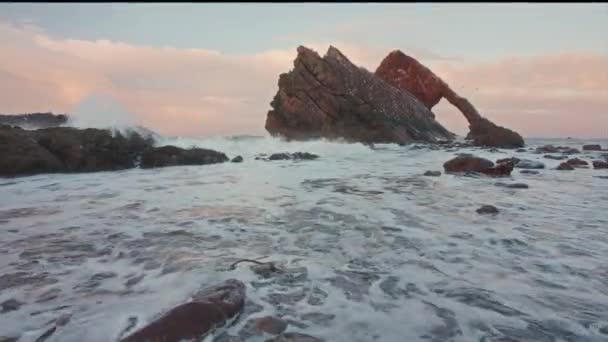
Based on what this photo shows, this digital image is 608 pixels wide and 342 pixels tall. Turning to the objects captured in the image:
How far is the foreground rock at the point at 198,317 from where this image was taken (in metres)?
2.55

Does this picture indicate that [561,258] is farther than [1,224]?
No

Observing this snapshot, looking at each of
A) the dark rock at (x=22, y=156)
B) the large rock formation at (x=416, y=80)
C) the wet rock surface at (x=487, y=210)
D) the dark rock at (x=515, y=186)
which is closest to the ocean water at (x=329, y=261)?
the wet rock surface at (x=487, y=210)

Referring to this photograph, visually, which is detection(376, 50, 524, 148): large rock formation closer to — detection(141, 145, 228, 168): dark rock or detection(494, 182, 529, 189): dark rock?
detection(141, 145, 228, 168): dark rock

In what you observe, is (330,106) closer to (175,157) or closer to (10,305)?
(175,157)

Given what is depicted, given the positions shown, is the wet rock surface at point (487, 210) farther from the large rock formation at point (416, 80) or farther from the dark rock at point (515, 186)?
the large rock formation at point (416, 80)

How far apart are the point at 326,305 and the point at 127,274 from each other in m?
1.99

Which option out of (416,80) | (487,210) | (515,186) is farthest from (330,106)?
(487,210)

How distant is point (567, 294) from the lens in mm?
3475

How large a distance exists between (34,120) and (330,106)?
71.9ft

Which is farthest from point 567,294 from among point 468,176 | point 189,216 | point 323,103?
point 323,103

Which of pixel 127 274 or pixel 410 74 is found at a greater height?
pixel 410 74

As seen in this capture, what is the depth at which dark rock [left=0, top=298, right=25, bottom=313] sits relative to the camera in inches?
121

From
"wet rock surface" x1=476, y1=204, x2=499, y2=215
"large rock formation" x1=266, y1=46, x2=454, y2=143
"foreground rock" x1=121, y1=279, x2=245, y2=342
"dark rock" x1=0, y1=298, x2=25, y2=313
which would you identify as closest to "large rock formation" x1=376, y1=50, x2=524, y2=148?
"large rock formation" x1=266, y1=46, x2=454, y2=143

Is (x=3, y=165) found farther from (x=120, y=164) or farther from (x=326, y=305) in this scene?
(x=326, y=305)
